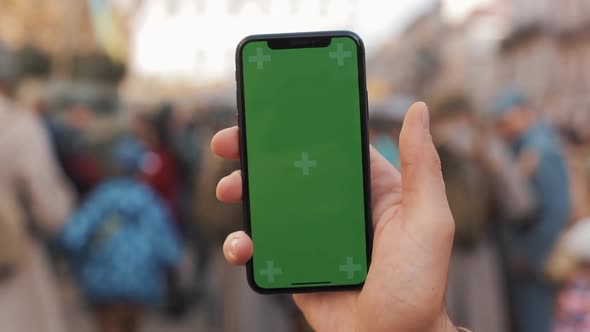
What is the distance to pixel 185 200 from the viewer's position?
11.5 feet

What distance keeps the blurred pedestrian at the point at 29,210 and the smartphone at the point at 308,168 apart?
182 centimetres

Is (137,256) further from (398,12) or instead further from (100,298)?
(398,12)

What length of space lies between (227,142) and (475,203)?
228 cm

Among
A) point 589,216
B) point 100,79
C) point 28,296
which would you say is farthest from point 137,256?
point 589,216

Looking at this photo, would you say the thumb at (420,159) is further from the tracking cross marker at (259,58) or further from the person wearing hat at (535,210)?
the person wearing hat at (535,210)

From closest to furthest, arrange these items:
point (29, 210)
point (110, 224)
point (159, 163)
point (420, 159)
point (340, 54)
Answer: point (420, 159) < point (340, 54) < point (29, 210) < point (110, 224) < point (159, 163)

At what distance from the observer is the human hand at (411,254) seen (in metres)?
0.98

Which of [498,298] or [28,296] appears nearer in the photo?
[28,296]

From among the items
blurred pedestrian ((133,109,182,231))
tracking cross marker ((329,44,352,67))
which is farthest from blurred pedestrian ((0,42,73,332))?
tracking cross marker ((329,44,352,67))

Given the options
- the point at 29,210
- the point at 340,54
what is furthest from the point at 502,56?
the point at 340,54

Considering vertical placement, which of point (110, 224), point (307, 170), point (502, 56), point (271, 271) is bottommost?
point (110, 224)

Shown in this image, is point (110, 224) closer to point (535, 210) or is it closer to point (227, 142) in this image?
point (535, 210)

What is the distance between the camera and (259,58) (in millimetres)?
1085

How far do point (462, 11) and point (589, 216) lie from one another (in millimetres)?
1189
